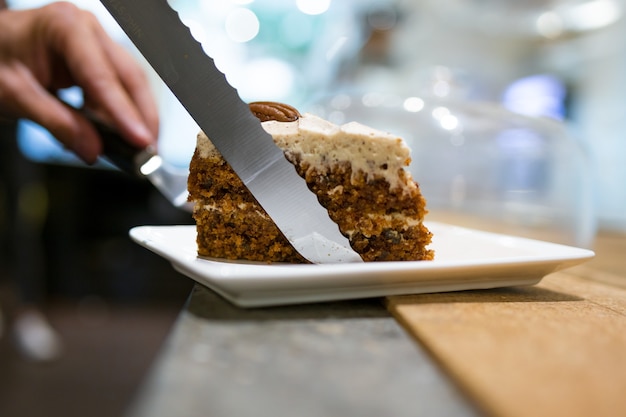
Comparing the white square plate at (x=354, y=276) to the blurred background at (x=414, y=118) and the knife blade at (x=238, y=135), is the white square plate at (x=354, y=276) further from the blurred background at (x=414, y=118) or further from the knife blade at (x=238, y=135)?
the blurred background at (x=414, y=118)

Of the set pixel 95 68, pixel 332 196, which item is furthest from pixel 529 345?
pixel 95 68

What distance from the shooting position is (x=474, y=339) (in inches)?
22.5

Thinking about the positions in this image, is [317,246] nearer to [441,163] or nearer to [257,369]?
[257,369]

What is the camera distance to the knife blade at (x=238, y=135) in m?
0.81

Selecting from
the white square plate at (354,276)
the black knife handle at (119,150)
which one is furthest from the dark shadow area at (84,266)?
the white square plate at (354,276)

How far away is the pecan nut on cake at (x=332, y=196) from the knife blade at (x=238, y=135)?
0.06 m

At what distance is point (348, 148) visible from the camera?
97 centimetres

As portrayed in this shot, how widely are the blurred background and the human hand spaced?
41cm

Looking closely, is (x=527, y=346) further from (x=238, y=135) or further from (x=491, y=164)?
(x=491, y=164)

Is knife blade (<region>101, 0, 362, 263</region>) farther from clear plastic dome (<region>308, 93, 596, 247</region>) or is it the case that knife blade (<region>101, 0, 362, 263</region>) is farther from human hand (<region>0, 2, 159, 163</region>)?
clear plastic dome (<region>308, 93, 596, 247</region>)

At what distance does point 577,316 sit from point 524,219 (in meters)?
1.84

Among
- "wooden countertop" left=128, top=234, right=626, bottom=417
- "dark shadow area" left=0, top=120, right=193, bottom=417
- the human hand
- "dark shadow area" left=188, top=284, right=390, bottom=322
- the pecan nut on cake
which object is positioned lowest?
"dark shadow area" left=0, top=120, right=193, bottom=417

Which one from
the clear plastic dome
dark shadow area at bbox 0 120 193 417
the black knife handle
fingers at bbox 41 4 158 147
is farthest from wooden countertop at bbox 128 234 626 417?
dark shadow area at bbox 0 120 193 417

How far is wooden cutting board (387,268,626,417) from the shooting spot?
16.9 inches
